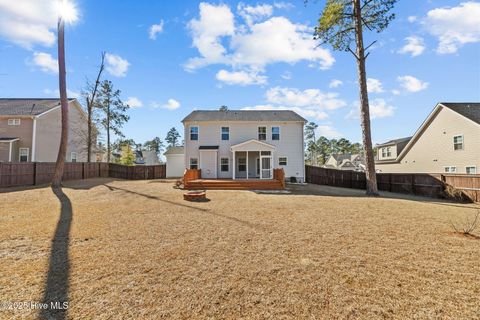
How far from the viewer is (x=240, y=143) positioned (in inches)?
768

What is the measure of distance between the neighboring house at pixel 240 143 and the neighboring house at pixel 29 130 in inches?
531

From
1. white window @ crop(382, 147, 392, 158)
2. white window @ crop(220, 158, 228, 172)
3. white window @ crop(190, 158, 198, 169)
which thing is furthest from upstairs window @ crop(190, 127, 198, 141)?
white window @ crop(382, 147, 392, 158)

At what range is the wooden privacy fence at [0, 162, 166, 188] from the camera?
43.2ft

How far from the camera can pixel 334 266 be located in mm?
3629

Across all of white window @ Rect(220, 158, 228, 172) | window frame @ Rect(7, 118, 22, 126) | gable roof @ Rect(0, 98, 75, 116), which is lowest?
white window @ Rect(220, 158, 228, 172)

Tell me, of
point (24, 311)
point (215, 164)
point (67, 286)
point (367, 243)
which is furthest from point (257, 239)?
point (215, 164)

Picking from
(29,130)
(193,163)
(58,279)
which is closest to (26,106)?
(29,130)

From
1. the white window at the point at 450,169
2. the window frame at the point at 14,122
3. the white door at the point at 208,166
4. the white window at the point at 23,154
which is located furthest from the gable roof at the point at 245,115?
the window frame at the point at 14,122

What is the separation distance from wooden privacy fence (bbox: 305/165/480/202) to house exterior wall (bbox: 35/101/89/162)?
2504cm

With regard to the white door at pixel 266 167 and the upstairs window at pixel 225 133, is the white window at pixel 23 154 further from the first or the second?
the white door at pixel 266 167

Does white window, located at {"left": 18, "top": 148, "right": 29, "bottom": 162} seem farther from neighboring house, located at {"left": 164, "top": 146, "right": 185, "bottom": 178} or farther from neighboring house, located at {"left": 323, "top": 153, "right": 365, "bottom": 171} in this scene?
neighboring house, located at {"left": 323, "top": 153, "right": 365, "bottom": 171}

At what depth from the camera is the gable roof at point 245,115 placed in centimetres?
1998

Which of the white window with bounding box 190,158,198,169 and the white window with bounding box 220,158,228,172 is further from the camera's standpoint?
the white window with bounding box 190,158,198,169

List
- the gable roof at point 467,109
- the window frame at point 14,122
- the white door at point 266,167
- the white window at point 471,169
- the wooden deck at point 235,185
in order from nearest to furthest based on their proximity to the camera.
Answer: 1. the wooden deck at point 235,185
2. the white window at point 471,169
3. the gable roof at point 467,109
4. the white door at point 266,167
5. the window frame at point 14,122
